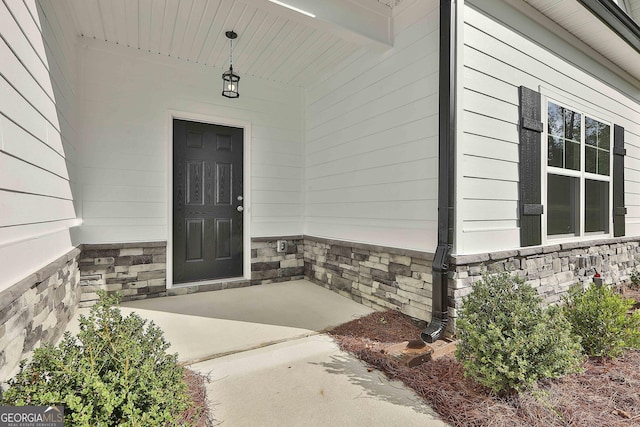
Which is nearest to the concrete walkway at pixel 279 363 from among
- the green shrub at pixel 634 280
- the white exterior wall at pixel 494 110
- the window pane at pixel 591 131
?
the white exterior wall at pixel 494 110

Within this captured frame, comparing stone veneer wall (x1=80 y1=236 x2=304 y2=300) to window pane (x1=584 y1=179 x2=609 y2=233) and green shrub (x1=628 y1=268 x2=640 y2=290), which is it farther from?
green shrub (x1=628 y1=268 x2=640 y2=290)

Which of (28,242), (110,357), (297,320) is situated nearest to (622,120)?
(297,320)

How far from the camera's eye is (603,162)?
12.3ft

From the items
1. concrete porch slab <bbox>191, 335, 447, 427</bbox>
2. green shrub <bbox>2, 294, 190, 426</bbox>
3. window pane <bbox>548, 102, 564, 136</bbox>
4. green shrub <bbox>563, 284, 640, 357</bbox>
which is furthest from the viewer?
window pane <bbox>548, 102, 564, 136</bbox>

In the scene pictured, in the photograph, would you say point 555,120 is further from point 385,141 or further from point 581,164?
point 385,141

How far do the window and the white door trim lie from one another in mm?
3415

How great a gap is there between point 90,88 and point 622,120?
6.37m

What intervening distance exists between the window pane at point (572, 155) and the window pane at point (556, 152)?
8 cm

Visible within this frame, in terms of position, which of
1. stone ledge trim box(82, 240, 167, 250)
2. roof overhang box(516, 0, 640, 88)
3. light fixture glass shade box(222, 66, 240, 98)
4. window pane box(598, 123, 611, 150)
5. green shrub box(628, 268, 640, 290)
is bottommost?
green shrub box(628, 268, 640, 290)

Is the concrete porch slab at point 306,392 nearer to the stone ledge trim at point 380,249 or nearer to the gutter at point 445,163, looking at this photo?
the gutter at point 445,163

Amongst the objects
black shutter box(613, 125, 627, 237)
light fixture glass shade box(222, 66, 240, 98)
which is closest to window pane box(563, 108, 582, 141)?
black shutter box(613, 125, 627, 237)

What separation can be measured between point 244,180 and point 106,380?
3.29 m

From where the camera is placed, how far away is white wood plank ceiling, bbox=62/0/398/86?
9.15 ft

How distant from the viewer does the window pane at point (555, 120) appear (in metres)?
3.14
